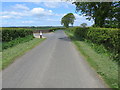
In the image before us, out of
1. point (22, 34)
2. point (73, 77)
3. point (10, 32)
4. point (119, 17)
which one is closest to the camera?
point (73, 77)

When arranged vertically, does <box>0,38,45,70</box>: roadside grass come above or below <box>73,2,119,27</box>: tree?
below

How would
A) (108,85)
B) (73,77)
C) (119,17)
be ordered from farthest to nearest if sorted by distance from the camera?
(119,17) < (73,77) < (108,85)

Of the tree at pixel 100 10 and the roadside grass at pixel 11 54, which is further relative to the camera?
the tree at pixel 100 10

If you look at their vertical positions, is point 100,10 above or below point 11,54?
above

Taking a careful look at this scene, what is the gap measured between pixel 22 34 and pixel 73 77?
19.6 metres

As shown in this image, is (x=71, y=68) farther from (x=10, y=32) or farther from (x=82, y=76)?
(x=10, y=32)

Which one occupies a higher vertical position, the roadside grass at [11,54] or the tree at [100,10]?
the tree at [100,10]

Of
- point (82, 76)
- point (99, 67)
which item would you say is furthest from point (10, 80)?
point (99, 67)

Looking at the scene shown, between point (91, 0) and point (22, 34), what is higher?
point (91, 0)

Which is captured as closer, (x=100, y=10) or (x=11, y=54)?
(x=11, y=54)

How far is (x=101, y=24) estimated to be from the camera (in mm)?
22906

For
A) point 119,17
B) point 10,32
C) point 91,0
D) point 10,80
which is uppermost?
point 91,0

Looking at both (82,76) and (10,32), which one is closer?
(82,76)

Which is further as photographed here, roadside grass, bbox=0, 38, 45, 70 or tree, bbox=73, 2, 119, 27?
tree, bbox=73, 2, 119, 27
